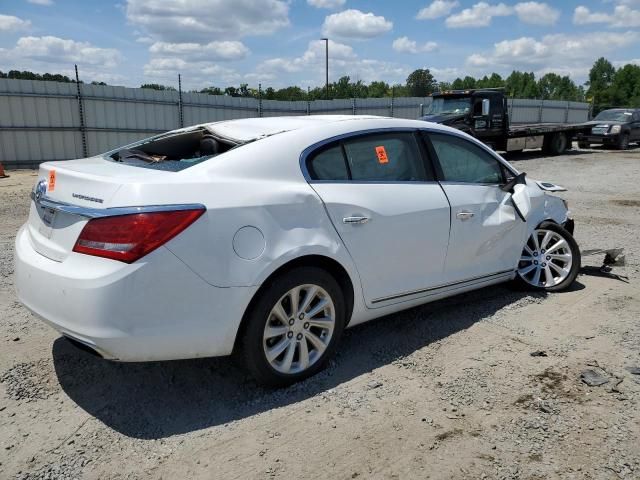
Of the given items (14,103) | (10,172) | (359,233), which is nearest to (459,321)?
(359,233)

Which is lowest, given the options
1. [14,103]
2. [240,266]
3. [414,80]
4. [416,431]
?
[416,431]

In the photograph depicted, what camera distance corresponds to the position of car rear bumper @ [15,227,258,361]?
2.56 m

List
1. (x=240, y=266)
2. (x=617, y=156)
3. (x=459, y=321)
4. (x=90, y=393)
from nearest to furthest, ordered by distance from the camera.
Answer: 1. (x=240, y=266)
2. (x=90, y=393)
3. (x=459, y=321)
4. (x=617, y=156)

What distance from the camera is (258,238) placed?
9.34 ft

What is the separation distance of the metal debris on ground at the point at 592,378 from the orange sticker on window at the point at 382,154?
189cm

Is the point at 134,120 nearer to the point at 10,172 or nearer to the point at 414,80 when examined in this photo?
the point at 10,172

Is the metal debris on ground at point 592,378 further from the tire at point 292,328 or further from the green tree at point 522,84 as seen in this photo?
the green tree at point 522,84

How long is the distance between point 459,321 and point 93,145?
630 inches

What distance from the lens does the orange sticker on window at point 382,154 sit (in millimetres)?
3654

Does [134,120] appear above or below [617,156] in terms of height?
above

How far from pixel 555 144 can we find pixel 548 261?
62.0 feet

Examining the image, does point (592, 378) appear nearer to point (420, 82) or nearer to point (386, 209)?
point (386, 209)

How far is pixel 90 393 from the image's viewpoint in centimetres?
315

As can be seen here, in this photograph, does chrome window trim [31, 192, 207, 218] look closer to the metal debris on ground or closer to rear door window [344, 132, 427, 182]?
rear door window [344, 132, 427, 182]
